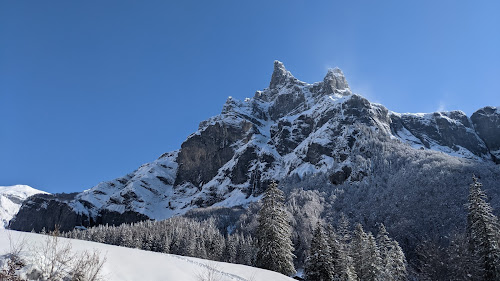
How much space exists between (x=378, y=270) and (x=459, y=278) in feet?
27.6

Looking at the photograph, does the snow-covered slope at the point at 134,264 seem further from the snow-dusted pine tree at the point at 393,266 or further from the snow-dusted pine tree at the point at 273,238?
the snow-dusted pine tree at the point at 393,266

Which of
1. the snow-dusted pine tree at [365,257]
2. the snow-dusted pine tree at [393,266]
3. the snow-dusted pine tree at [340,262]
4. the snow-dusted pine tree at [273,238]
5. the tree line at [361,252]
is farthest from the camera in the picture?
the snow-dusted pine tree at [365,257]

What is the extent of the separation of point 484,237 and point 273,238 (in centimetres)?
2218

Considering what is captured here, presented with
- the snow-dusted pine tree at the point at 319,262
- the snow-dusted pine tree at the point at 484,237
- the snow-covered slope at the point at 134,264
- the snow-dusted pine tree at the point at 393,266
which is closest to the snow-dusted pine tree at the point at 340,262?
the snow-dusted pine tree at the point at 319,262

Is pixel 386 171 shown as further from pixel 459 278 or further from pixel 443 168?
pixel 459 278

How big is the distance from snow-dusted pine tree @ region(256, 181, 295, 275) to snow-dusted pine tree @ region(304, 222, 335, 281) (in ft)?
15.6

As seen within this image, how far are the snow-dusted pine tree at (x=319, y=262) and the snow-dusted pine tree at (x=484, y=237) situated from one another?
1527 centimetres

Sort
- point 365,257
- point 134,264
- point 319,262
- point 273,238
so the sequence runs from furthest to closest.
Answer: point 365,257, point 319,262, point 273,238, point 134,264

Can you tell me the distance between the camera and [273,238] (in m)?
32.7

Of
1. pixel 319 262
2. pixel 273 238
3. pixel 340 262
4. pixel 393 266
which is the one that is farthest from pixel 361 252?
pixel 273 238

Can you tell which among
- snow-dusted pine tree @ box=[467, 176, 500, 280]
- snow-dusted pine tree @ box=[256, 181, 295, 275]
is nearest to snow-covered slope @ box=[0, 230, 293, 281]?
snow-dusted pine tree @ box=[256, 181, 295, 275]

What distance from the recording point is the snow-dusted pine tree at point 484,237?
34.8 metres

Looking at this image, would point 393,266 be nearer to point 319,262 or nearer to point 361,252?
point 361,252

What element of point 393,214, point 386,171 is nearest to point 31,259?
point 393,214
